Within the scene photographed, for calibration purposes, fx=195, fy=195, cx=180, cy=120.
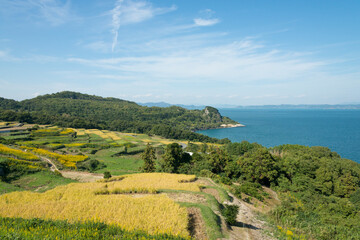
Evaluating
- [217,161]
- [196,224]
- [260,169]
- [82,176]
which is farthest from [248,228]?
[82,176]

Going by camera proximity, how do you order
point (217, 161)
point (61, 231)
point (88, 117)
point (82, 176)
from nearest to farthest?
point (61, 231) → point (82, 176) → point (217, 161) → point (88, 117)

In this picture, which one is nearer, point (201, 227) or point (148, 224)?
point (148, 224)

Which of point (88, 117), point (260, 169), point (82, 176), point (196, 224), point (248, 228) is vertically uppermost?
point (88, 117)

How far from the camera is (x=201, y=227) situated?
11.3m

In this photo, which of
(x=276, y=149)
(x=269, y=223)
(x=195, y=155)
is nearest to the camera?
(x=269, y=223)

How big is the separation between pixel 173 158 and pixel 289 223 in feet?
73.7

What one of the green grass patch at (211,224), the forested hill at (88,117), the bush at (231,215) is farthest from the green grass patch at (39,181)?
the forested hill at (88,117)

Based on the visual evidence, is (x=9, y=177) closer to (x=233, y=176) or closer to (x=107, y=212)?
(x=107, y=212)

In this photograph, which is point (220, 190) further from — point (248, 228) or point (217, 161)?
point (217, 161)

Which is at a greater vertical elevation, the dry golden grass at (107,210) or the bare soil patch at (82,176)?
the dry golden grass at (107,210)

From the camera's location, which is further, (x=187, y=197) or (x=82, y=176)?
(x=82, y=176)

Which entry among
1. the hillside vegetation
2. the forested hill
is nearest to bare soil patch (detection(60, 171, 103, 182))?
the hillside vegetation

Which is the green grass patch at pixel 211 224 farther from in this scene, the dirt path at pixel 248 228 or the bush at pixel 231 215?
the dirt path at pixel 248 228

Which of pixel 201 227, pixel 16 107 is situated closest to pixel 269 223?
pixel 201 227
